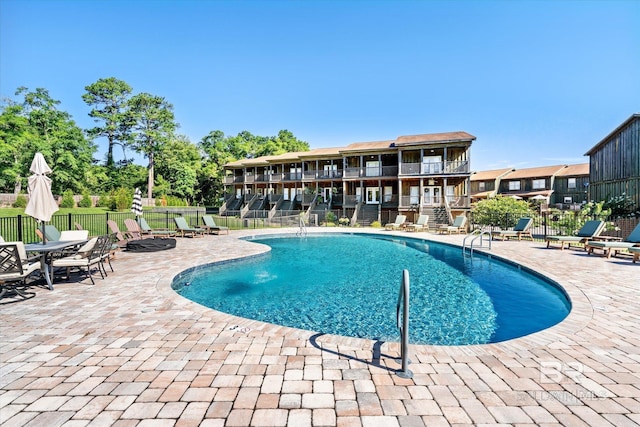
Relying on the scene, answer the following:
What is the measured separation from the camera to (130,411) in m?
2.29

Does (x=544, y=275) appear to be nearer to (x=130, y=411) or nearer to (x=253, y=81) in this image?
→ (x=130, y=411)

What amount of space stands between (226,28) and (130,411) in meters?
20.1

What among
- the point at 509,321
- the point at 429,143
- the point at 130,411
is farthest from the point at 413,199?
the point at 130,411

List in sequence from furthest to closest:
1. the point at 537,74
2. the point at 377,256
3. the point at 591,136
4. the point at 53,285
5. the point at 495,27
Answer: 1. the point at 591,136
2. the point at 537,74
3. the point at 495,27
4. the point at 377,256
5. the point at 53,285

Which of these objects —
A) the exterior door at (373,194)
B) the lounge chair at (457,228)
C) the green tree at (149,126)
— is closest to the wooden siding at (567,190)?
the exterior door at (373,194)

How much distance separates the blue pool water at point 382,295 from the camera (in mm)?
5203

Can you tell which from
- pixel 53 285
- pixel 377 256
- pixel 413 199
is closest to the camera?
pixel 53 285

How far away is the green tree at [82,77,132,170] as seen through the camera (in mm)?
37084

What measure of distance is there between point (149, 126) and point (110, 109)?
4.98 meters

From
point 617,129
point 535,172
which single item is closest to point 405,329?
point 617,129

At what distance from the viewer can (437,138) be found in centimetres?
2350

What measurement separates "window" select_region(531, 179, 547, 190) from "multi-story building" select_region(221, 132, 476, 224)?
67.7 ft

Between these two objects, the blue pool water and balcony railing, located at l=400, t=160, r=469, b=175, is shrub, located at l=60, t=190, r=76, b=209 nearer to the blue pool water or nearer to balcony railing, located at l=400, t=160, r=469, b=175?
the blue pool water

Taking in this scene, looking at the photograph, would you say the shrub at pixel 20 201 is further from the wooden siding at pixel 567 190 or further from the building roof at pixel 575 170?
the building roof at pixel 575 170
